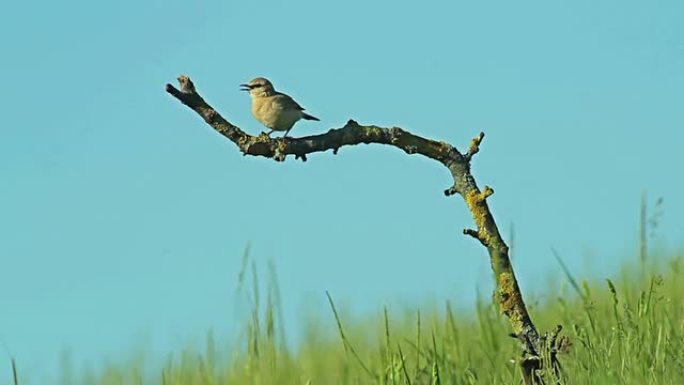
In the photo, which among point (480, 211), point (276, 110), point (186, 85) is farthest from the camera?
point (276, 110)

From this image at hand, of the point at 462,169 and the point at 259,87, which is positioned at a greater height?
the point at 259,87

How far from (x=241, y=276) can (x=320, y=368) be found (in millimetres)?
1941

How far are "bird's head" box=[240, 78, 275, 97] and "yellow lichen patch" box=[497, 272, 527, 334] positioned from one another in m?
2.48

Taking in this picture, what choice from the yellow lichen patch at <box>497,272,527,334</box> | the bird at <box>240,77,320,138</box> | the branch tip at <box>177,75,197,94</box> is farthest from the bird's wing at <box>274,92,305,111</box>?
the yellow lichen patch at <box>497,272,527,334</box>

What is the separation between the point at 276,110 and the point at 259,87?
0.45 meters

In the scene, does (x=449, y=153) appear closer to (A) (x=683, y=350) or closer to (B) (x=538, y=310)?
(A) (x=683, y=350)

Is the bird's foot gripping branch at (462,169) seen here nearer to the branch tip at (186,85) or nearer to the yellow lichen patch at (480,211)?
the yellow lichen patch at (480,211)

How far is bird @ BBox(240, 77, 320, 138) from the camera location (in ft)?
22.5

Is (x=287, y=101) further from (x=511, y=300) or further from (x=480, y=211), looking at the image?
(x=511, y=300)

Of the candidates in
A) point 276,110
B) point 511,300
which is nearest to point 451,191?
point 511,300

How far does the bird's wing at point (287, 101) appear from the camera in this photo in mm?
6879

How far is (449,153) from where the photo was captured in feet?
16.8

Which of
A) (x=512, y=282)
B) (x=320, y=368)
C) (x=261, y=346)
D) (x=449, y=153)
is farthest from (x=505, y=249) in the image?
(x=320, y=368)

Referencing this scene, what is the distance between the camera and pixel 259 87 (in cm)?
725
